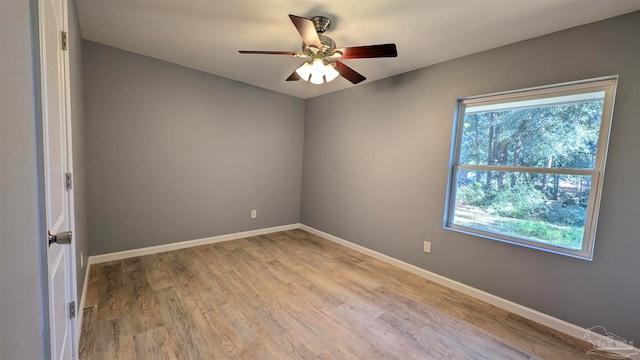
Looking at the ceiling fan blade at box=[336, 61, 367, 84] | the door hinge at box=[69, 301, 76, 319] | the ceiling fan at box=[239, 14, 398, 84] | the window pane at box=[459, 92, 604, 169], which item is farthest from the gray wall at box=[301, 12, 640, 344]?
the door hinge at box=[69, 301, 76, 319]

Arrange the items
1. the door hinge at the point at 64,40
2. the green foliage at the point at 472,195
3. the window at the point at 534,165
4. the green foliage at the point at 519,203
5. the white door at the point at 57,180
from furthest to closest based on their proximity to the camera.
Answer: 1. the green foliage at the point at 472,195
2. the green foliage at the point at 519,203
3. the window at the point at 534,165
4. the door hinge at the point at 64,40
5. the white door at the point at 57,180

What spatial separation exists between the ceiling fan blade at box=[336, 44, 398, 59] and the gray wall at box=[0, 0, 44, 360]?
170 cm

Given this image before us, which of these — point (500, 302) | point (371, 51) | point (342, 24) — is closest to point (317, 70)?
point (342, 24)

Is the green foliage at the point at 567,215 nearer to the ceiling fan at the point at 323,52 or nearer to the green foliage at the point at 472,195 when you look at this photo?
the green foliage at the point at 472,195

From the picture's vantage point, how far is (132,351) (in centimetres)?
172

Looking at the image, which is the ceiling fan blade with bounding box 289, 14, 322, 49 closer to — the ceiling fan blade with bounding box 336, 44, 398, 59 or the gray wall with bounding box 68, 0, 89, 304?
the ceiling fan blade with bounding box 336, 44, 398, 59

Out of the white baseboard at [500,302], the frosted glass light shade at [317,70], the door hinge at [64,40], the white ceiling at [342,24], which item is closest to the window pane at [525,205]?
the white baseboard at [500,302]

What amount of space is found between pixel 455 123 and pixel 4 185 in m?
3.14

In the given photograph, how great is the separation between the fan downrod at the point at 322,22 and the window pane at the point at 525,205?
202cm

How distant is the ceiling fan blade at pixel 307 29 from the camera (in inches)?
64.5

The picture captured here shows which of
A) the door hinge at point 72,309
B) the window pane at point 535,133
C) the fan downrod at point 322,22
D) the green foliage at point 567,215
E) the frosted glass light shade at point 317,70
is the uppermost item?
the fan downrod at point 322,22

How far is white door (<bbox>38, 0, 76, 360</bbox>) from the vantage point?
96cm

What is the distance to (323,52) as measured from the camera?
6.81 ft

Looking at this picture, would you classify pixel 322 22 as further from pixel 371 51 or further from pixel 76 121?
pixel 76 121
